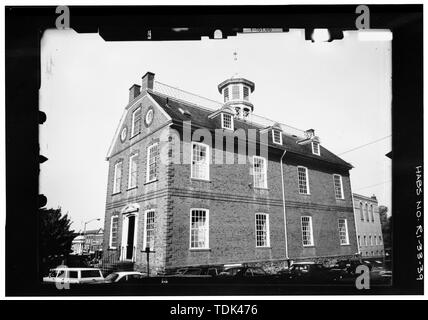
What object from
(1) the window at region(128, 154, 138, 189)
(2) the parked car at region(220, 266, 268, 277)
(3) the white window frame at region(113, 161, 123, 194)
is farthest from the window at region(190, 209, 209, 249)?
(3) the white window frame at region(113, 161, 123, 194)

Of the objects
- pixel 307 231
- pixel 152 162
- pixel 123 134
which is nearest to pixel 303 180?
pixel 307 231

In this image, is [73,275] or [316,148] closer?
[73,275]

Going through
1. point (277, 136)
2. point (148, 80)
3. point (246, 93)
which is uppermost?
point (148, 80)

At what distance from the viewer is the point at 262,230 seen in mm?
5898

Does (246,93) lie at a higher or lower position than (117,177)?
higher

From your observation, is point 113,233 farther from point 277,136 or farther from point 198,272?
point 277,136

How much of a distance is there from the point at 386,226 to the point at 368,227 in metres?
0.52

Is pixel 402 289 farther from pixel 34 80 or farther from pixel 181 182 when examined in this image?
pixel 34 80

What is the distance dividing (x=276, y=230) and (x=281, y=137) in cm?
178

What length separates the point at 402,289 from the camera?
16.1 feet

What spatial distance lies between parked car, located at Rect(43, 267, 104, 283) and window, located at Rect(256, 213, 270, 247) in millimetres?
2804

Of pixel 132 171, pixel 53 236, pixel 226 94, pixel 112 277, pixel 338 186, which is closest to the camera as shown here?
pixel 53 236

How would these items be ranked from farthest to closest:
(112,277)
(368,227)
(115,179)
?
(115,179), (368,227), (112,277)

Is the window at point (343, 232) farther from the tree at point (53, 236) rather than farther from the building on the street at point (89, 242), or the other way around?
the tree at point (53, 236)
